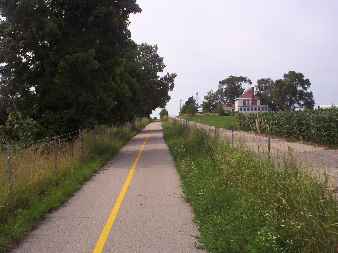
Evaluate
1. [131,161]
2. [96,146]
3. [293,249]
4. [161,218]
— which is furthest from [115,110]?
[293,249]

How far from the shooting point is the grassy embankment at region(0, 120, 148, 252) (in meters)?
9.17

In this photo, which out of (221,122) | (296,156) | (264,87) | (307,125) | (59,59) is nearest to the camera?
(296,156)

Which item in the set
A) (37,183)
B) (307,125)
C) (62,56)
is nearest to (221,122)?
(307,125)

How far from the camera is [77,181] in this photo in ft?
50.1

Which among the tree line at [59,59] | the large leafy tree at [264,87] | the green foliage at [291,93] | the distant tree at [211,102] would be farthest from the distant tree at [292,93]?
the tree line at [59,59]

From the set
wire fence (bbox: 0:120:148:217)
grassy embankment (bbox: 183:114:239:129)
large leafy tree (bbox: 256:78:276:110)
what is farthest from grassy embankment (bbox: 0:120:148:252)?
large leafy tree (bbox: 256:78:276:110)

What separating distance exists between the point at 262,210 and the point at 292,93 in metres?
119

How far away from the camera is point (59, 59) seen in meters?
22.9

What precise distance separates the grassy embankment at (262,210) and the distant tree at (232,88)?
16439cm

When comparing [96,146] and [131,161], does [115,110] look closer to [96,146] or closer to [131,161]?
[96,146]

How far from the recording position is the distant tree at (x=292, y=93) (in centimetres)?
12338

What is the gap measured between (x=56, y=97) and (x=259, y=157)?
43.4 feet

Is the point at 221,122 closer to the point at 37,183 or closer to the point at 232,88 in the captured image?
the point at 37,183

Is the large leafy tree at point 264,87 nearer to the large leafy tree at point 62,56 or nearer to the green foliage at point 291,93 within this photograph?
the green foliage at point 291,93
